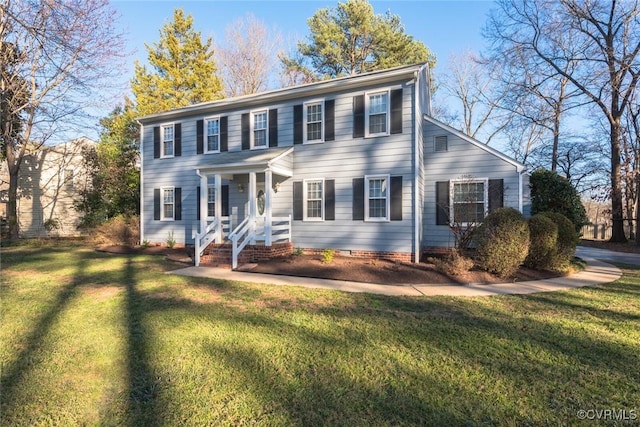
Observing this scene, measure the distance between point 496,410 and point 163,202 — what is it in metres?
13.8

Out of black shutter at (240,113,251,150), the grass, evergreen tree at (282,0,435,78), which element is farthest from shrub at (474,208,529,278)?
evergreen tree at (282,0,435,78)

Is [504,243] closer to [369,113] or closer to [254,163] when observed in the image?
[369,113]

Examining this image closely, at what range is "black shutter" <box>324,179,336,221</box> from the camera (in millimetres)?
10750

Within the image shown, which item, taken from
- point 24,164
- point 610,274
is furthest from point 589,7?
point 24,164

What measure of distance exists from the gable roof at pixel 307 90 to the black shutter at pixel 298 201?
3.07 meters

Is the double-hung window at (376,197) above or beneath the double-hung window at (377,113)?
beneath

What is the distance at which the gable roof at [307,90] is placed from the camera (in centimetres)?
974

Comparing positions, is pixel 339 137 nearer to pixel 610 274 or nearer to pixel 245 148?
pixel 245 148

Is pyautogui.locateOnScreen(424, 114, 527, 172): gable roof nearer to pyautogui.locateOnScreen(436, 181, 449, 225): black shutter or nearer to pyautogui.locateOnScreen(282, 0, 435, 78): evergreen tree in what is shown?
pyautogui.locateOnScreen(436, 181, 449, 225): black shutter

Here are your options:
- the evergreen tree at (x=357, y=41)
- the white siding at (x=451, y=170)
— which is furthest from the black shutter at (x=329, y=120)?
the evergreen tree at (x=357, y=41)

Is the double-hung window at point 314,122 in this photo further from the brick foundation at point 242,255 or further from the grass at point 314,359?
the grass at point 314,359

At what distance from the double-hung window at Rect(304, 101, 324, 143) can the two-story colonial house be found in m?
0.03

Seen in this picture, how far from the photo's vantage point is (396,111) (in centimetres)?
990

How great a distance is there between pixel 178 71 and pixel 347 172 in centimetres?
1877
